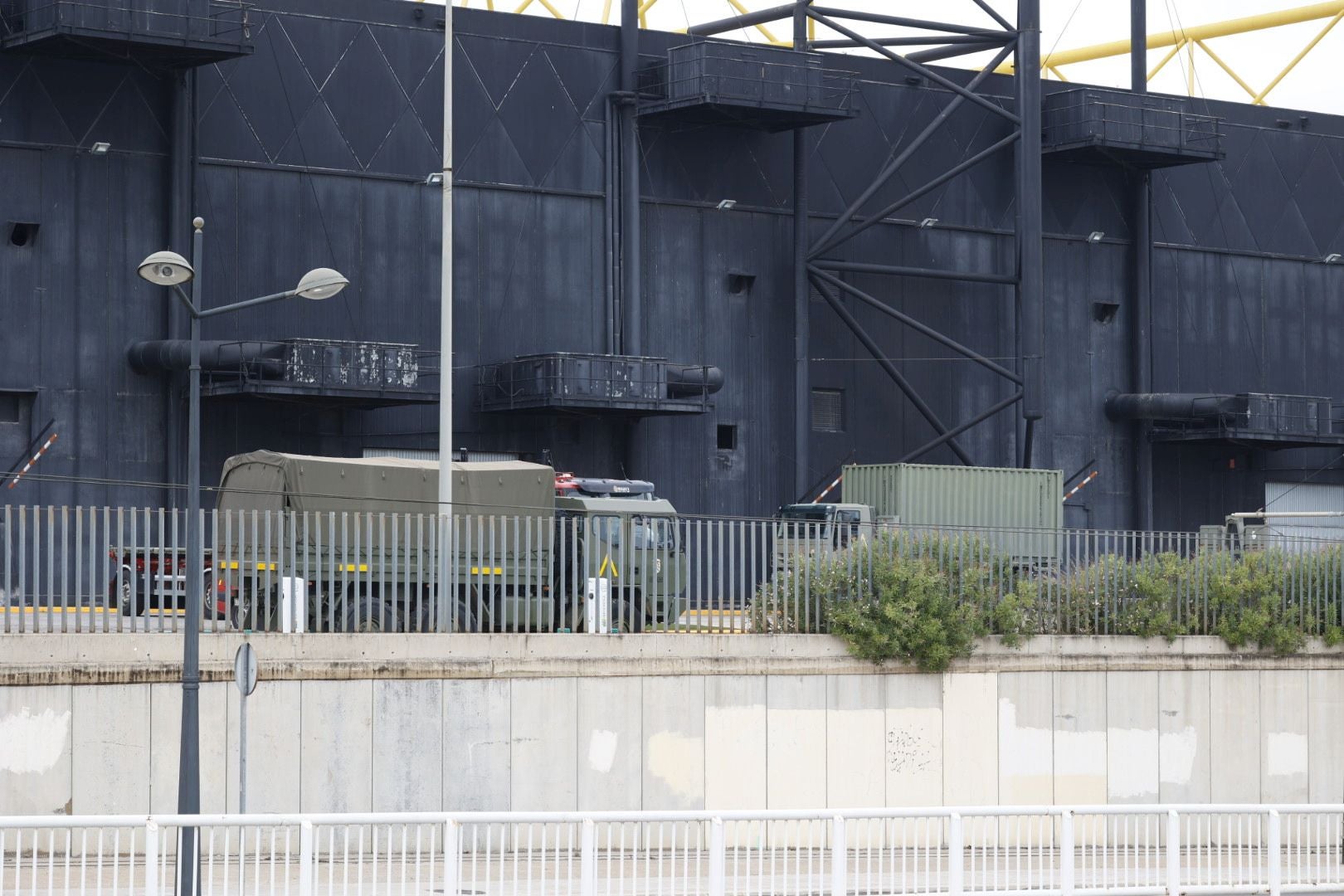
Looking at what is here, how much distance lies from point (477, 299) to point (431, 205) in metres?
Answer: 2.39

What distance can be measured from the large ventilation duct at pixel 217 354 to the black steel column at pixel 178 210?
0.83 meters

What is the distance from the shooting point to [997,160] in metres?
52.7

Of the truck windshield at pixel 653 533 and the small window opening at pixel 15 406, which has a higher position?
the small window opening at pixel 15 406

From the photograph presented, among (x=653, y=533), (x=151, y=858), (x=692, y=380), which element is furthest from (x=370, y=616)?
(x=692, y=380)

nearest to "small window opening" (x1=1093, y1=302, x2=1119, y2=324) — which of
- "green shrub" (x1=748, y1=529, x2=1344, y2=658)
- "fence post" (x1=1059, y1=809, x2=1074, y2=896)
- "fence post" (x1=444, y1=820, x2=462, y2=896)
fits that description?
"green shrub" (x1=748, y1=529, x2=1344, y2=658)

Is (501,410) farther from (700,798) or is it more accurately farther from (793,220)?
(700,798)

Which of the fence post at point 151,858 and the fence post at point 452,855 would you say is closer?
the fence post at point 151,858

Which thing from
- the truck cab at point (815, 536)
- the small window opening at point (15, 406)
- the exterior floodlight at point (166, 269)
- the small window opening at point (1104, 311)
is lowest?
the truck cab at point (815, 536)

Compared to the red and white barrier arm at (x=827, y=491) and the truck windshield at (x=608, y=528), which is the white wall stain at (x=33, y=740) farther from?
the red and white barrier arm at (x=827, y=491)

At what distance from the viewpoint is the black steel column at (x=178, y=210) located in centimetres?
4153

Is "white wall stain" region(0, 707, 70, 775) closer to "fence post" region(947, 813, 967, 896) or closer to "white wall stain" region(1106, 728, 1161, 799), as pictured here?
"fence post" region(947, 813, 967, 896)

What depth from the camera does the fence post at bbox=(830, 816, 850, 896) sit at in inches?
717

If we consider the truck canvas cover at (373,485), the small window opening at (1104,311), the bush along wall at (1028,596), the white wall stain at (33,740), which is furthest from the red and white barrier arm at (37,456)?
the small window opening at (1104,311)

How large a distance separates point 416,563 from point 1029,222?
2779 cm
